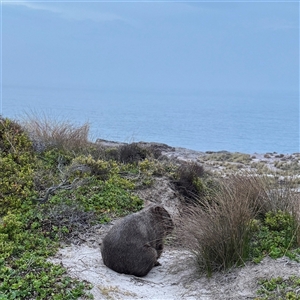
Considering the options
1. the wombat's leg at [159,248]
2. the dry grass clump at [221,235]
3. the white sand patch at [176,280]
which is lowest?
the white sand patch at [176,280]

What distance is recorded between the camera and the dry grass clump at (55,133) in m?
12.7

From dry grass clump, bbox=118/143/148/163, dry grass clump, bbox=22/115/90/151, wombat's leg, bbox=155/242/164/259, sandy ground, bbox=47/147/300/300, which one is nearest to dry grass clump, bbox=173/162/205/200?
dry grass clump, bbox=118/143/148/163

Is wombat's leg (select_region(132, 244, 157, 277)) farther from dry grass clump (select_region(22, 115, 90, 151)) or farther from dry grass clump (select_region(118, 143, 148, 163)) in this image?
dry grass clump (select_region(22, 115, 90, 151))

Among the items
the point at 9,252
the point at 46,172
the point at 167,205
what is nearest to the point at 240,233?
the point at 9,252

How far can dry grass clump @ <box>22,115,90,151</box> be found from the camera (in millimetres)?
12656

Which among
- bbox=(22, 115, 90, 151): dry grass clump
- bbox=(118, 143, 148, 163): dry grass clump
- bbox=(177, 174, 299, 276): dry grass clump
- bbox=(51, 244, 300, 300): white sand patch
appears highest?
bbox=(22, 115, 90, 151): dry grass clump

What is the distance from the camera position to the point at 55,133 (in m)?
13.2

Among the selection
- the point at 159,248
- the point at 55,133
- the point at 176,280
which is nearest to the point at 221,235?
the point at 176,280

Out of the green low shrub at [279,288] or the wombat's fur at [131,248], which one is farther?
the wombat's fur at [131,248]

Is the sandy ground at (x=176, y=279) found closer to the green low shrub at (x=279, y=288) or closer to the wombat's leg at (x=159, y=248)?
the green low shrub at (x=279, y=288)

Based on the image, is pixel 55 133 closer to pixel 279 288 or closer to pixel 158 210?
pixel 158 210

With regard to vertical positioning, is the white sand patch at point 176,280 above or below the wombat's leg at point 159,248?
below

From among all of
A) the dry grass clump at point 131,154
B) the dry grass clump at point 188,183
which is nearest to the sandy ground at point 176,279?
the dry grass clump at point 188,183

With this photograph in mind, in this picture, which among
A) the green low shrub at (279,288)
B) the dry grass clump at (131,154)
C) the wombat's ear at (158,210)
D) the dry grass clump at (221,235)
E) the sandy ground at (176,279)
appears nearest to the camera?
the green low shrub at (279,288)
